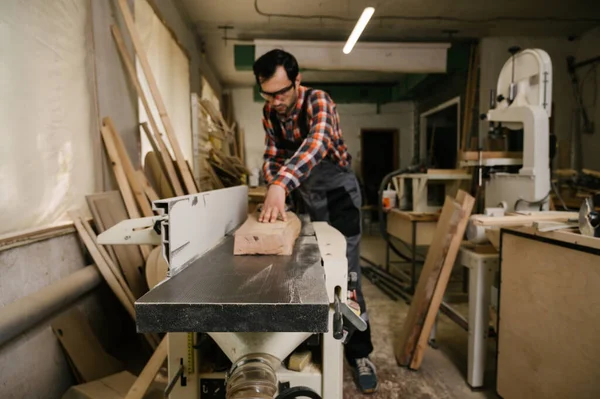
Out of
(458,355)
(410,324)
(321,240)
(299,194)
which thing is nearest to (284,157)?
(299,194)

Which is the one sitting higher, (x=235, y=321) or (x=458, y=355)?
(x=235, y=321)

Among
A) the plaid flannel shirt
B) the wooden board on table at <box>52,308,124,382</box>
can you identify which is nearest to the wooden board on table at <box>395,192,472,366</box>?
the plaid flannel shirt

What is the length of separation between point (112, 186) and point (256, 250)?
155 cm

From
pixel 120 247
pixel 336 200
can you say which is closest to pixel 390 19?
pixel 336 200

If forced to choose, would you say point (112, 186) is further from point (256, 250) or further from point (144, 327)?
point (144, 327)

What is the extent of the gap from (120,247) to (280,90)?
4.02 ft

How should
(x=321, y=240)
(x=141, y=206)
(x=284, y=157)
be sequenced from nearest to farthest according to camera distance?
(x=321, y=240), (x=284, y=157), (x=141, y=206)

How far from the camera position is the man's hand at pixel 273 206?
113cm

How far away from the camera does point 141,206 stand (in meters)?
2.00

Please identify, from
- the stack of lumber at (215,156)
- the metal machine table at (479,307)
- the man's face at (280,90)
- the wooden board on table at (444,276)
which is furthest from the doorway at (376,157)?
the man's face at (280,90)

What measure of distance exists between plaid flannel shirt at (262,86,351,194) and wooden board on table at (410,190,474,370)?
0.67m

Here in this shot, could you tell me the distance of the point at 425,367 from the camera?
193 centimetres

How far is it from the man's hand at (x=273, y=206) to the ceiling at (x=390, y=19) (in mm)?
3025

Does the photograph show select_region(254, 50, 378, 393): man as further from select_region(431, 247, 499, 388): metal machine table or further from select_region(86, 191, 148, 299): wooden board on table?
select_region(86, 191, 148, 299): wooden board on table
